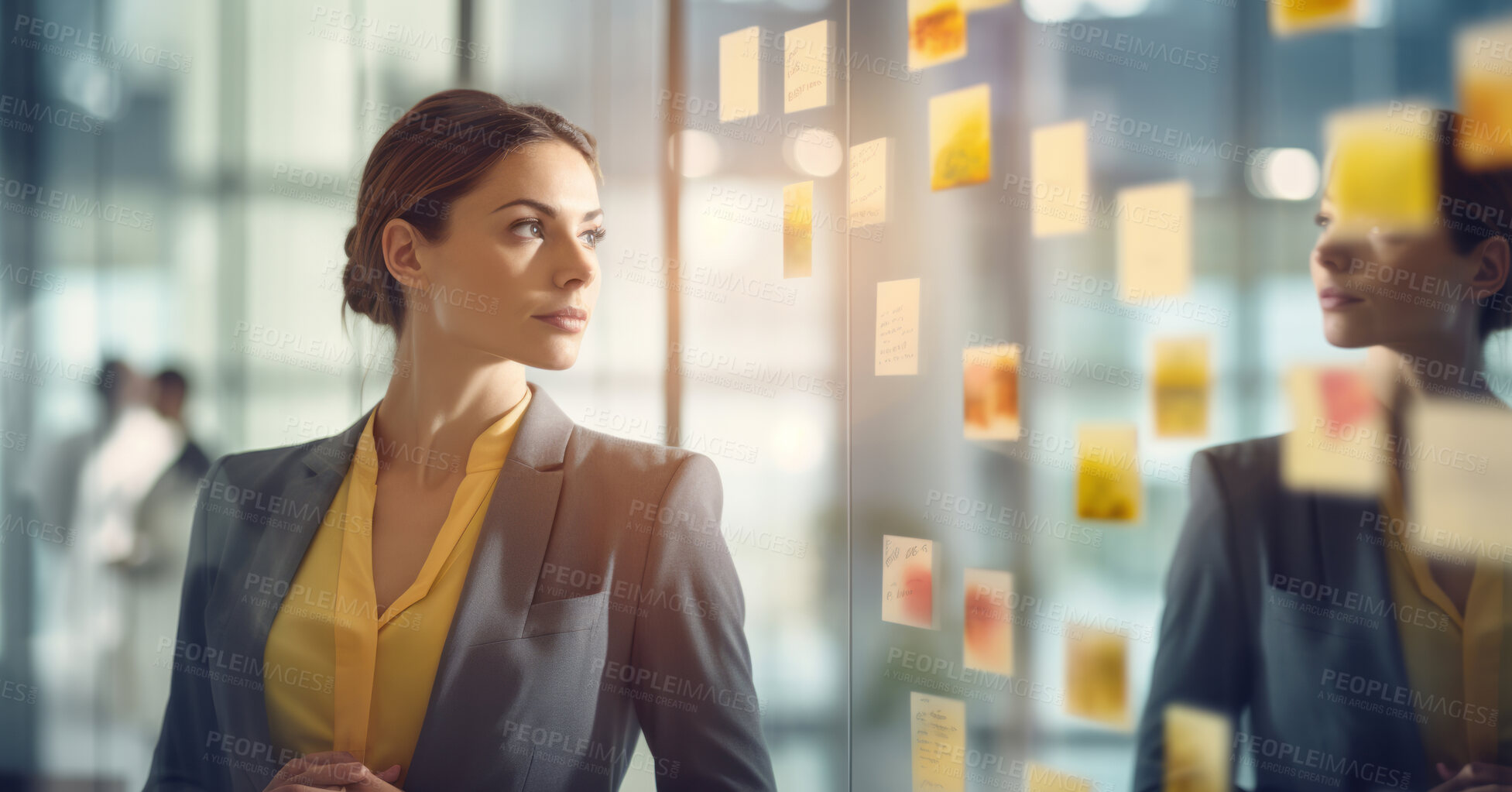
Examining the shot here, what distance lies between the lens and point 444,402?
1581 millimetres

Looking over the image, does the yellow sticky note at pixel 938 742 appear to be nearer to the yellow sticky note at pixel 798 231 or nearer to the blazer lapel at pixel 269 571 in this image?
the yellow sticky note at pixel 798 231

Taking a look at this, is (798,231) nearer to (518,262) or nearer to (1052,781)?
(518,262)

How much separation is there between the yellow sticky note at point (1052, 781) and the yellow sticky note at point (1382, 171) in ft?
3.01

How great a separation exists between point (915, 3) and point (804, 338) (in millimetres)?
656

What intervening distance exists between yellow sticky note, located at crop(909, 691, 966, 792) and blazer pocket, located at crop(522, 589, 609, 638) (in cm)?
62

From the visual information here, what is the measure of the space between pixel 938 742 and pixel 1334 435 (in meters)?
0.83

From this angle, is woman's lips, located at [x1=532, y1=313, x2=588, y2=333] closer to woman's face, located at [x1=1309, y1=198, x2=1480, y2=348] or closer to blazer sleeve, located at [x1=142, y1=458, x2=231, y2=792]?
blazer sleeve, located at [x1=142, y1=458, x2=231, y2=792]

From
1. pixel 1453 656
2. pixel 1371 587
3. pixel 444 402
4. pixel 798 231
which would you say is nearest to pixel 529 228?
pixel 444 402

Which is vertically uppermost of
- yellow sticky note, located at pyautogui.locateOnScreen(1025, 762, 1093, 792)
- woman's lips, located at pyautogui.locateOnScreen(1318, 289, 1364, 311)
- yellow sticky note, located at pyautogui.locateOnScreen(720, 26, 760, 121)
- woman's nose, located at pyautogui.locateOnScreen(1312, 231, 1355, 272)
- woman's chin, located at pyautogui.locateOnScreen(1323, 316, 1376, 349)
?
yellow sticky note, located at pyautogui.locateOnScreen(720, 26, 760, 121)

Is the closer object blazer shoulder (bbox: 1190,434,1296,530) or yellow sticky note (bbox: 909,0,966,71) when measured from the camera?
blazer shoulder (bbox: 1190,434,1296,530)

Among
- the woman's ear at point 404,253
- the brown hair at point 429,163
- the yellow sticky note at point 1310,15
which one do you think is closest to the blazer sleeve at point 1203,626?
the yellow sticky note at point 1310,15

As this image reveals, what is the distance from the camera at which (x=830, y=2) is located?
5.68 feet

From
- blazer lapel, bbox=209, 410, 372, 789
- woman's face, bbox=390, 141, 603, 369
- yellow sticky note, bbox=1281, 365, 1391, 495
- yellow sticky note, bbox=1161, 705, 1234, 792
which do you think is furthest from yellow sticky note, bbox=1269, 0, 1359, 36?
blazer lapel, bbox=209, 410, 372, 789

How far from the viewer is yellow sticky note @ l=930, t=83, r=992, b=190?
156 cm
